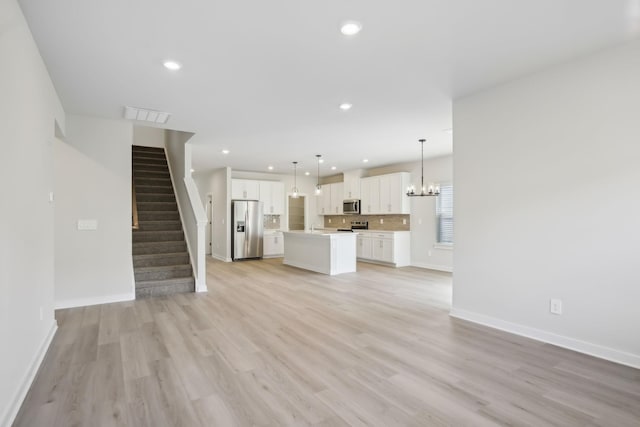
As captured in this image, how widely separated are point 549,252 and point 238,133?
15.0 ft

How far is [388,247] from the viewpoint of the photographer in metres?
8.09

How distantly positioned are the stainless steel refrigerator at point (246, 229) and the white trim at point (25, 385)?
5934 millimetres

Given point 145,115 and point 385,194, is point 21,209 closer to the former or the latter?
point 145,115

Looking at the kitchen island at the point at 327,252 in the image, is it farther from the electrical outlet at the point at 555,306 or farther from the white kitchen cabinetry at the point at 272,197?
the electrical outlet at the point at 555,306

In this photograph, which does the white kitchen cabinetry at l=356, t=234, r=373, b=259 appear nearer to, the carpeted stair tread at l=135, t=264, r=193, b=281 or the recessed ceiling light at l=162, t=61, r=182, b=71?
the carpeted stair tread at l=135, t=264, r=193, b=281

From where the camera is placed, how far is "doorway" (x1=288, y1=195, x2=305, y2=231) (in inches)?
432

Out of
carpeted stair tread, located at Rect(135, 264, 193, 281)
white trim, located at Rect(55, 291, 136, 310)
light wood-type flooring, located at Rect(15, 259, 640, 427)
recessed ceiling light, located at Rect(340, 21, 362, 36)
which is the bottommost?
light wood-type flooring, located at Rect(15, 259, 640, 427)

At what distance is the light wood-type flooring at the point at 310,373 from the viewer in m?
2.03

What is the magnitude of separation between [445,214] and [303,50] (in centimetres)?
579

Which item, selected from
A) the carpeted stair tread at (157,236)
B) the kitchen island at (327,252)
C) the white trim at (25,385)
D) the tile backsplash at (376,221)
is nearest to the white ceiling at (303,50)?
the carpeted stair tread at (157,236)

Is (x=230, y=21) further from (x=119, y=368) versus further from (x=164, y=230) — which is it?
(x=164, y=230)


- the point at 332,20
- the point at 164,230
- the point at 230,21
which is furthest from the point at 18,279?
the point at 164,230

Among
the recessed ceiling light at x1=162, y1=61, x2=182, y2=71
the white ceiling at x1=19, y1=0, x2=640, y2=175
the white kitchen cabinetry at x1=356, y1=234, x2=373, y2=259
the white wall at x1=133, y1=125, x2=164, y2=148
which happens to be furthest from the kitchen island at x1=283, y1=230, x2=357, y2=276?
the white wall at x1=133, y1=125, x2=164, y2=148

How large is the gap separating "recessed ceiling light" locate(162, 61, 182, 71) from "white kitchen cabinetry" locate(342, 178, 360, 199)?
674cm
